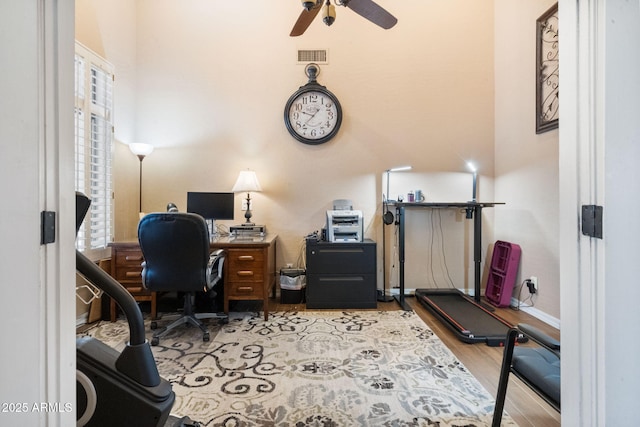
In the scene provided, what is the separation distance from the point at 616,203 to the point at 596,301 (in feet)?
0.83

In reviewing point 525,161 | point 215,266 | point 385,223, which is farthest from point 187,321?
point 525,161

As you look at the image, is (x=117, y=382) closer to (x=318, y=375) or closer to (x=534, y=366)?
(x=318, y=375)

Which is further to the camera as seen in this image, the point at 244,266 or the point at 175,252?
the point at 244,266

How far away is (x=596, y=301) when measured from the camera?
0.74 meters

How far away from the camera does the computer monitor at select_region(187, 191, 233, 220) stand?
10.3 ft

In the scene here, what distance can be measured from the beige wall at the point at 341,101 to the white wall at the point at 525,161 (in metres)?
0.11

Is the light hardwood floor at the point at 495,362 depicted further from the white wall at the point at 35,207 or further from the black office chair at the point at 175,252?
the white wall at the point at 35,207

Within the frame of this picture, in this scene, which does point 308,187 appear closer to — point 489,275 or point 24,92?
point 489,275

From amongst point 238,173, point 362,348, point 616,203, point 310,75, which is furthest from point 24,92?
point 310,75

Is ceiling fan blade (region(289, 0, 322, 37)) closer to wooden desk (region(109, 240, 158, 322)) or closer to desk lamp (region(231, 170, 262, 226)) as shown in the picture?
desk lamp (region(231, 170, 262, 226))

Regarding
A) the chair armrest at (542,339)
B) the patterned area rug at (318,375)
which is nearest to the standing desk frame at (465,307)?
the patterned area rug at (318,375)

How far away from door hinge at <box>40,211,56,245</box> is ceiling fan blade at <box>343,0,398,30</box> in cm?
207

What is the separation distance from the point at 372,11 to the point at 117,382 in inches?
104

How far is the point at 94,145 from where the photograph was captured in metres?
2.77
